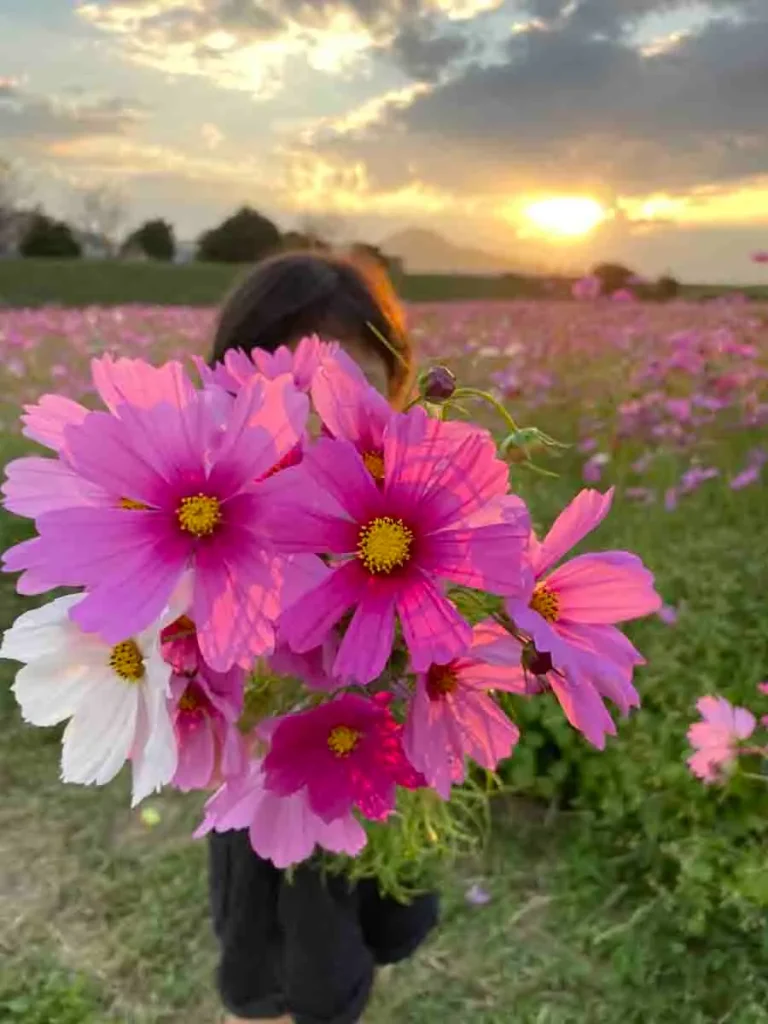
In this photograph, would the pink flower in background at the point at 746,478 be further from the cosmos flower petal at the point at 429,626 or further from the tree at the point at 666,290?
the cosmos flower petal at the point at 429,626

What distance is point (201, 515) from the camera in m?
0.34

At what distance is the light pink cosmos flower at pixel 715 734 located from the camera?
3.95ft

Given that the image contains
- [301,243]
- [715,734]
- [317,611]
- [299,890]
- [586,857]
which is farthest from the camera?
[586,857]

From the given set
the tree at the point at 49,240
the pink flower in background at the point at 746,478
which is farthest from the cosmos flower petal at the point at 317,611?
the tree at the point at 49,240

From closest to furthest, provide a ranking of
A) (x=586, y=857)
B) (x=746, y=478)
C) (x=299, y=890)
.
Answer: (x=299, y=890), (x=586, y=857), (x=746, y=478)

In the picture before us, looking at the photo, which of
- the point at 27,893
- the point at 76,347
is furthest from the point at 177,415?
the point at 76,347

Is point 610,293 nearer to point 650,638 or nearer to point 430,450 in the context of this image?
point 650,638

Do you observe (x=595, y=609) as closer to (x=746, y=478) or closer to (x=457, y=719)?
(x=457, y=719)

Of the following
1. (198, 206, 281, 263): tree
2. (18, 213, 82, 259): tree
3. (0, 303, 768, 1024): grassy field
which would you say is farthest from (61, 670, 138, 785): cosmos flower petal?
(18, 213, 82, 259): tree

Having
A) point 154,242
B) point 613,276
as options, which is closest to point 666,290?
point 613,276

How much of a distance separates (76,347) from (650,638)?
1667 mm

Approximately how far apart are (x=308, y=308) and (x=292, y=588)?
0.84 m

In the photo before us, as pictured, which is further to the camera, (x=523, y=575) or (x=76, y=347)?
(x=76, y=347)

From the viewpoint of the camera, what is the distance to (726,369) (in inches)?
99.5
